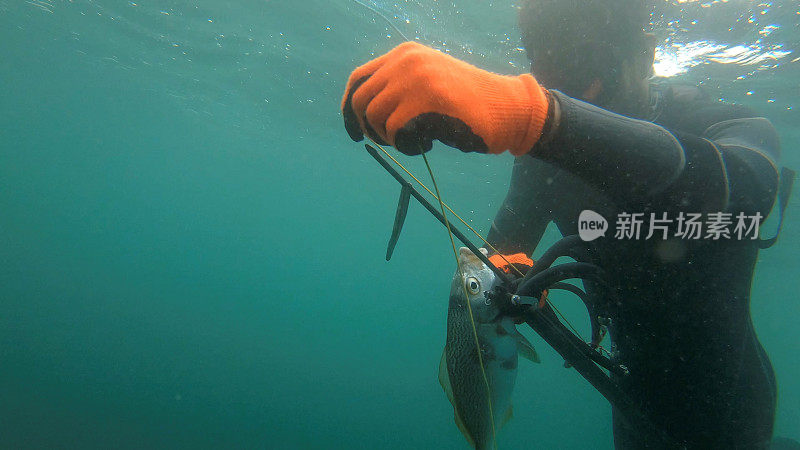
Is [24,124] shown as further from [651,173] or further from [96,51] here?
[651,173]

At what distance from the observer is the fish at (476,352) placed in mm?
1983

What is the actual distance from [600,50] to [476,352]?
7.12 feet

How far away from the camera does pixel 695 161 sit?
1340mm

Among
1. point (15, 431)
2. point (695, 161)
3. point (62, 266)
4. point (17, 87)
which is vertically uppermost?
point (695, 161)

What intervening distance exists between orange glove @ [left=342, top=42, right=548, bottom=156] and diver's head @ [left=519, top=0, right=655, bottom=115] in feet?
5.13

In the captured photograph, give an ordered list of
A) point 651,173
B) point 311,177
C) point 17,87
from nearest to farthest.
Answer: point 651,173 < point 17,87 < point 311,177

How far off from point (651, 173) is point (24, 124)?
3824 inches

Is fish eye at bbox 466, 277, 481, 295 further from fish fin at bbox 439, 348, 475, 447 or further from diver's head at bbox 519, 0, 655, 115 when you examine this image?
diver's head at bbox 519, 0, 655, 115

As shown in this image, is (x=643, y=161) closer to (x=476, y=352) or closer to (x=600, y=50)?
(x=476, y=352)

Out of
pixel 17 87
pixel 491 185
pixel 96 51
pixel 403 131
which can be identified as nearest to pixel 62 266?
pixel 17 87

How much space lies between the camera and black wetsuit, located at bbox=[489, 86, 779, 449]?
1.23 m

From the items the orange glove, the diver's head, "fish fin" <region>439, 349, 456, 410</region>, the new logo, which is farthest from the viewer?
the diver's head

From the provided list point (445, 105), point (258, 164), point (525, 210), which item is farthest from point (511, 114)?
point (258, 164)

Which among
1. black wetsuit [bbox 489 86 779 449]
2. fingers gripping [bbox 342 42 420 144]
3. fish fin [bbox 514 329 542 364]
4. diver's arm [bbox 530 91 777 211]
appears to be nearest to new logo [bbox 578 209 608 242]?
black wetsuit [bbox 489 86 779 449]
